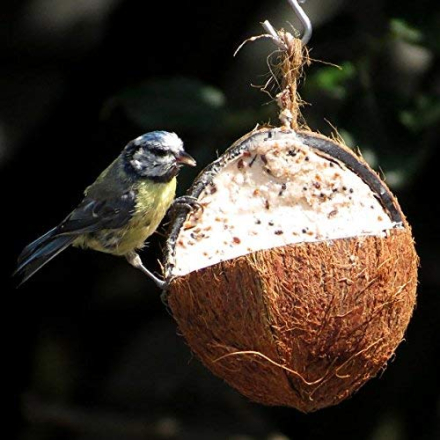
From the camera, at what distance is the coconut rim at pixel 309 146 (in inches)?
136

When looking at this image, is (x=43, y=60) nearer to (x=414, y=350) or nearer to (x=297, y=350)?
(x=414, y=350)

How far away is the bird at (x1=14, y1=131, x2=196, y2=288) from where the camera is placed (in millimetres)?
4051

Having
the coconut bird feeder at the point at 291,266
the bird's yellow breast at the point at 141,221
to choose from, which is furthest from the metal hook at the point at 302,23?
the bird's yellow breast at the point at 141,221

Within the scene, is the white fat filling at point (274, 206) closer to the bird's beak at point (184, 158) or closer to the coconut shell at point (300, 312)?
the coconut shell at point (300, 312)

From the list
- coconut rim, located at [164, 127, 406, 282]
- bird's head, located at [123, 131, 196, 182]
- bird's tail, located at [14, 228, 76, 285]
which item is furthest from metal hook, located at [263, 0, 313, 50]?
bird's tail, located at [14, 228, 76, 285]

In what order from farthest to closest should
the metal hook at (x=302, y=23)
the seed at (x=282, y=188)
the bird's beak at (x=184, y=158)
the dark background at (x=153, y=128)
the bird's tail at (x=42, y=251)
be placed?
the dark background at (x=153, y=128) → the bird's tail at (x=42, y=251) → the bird's beak at (x=184, y=158) → the seed at (x=282, y=188) → the metal hook at (x=302, y=23)

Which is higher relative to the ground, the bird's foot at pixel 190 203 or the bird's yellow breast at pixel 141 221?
the bird's foot at pixel 190 203

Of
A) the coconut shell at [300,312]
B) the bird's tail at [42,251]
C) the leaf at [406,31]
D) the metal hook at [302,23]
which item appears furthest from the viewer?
the leaf at [406,31]

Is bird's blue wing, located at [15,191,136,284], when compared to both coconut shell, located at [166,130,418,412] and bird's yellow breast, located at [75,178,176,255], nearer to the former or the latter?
bird's yellow breast, located at [75,178,176,255]

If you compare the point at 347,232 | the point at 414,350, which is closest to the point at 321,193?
the point at 347,232

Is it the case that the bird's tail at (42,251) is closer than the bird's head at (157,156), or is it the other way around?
the bird's head at (157,156)

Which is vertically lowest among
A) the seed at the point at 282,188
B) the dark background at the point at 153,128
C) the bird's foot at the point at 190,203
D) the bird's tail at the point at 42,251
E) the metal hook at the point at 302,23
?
the dark background at the point at 153,128

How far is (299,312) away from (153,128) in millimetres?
1491

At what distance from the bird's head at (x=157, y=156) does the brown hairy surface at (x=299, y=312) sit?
72 centimetres
